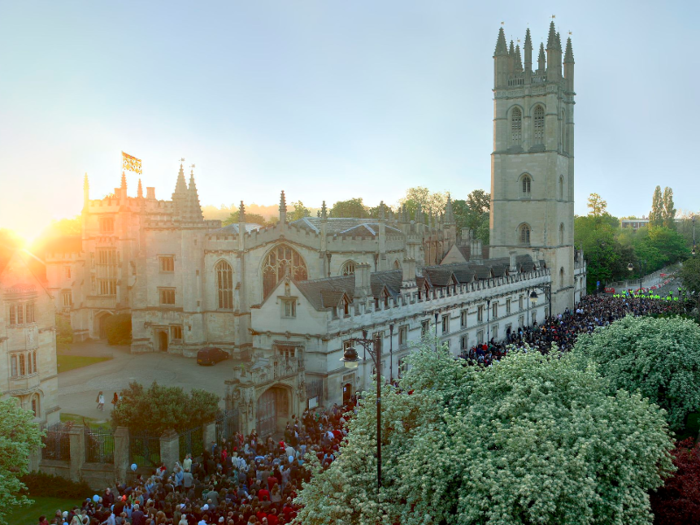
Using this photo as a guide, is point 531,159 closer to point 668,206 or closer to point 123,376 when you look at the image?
point 123,376

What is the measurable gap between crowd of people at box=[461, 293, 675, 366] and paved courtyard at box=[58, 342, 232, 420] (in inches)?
659

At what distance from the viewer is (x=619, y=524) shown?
13.5 m

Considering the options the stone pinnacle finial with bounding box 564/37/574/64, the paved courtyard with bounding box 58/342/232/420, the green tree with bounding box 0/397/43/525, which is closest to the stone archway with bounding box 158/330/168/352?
the paved courtyard with bounding box 58/342/232/420

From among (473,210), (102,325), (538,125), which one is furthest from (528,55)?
(473,210)

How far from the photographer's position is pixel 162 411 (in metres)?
24.3

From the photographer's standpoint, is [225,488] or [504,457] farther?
[225,488]

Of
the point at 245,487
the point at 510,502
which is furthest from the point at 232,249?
the point at 510,502

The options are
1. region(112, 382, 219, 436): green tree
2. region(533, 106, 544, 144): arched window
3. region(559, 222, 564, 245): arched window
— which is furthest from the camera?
region(559, 222, 564, 245): arched window

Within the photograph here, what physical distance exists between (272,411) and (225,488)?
844cm

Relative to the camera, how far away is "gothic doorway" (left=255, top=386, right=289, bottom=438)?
27844 mm

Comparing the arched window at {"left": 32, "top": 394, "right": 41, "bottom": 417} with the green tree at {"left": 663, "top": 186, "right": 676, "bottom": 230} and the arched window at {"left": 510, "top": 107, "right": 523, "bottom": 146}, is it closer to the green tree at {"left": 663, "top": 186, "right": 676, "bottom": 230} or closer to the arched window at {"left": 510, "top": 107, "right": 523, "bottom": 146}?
the arched window at {"left": 510, "top": 107, "right": 523, "bottom": 146}

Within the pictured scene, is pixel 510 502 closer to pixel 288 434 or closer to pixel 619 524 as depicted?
pixel 619 524

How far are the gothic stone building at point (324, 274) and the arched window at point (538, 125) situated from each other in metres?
0.11

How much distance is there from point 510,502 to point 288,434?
1523 centimetres
